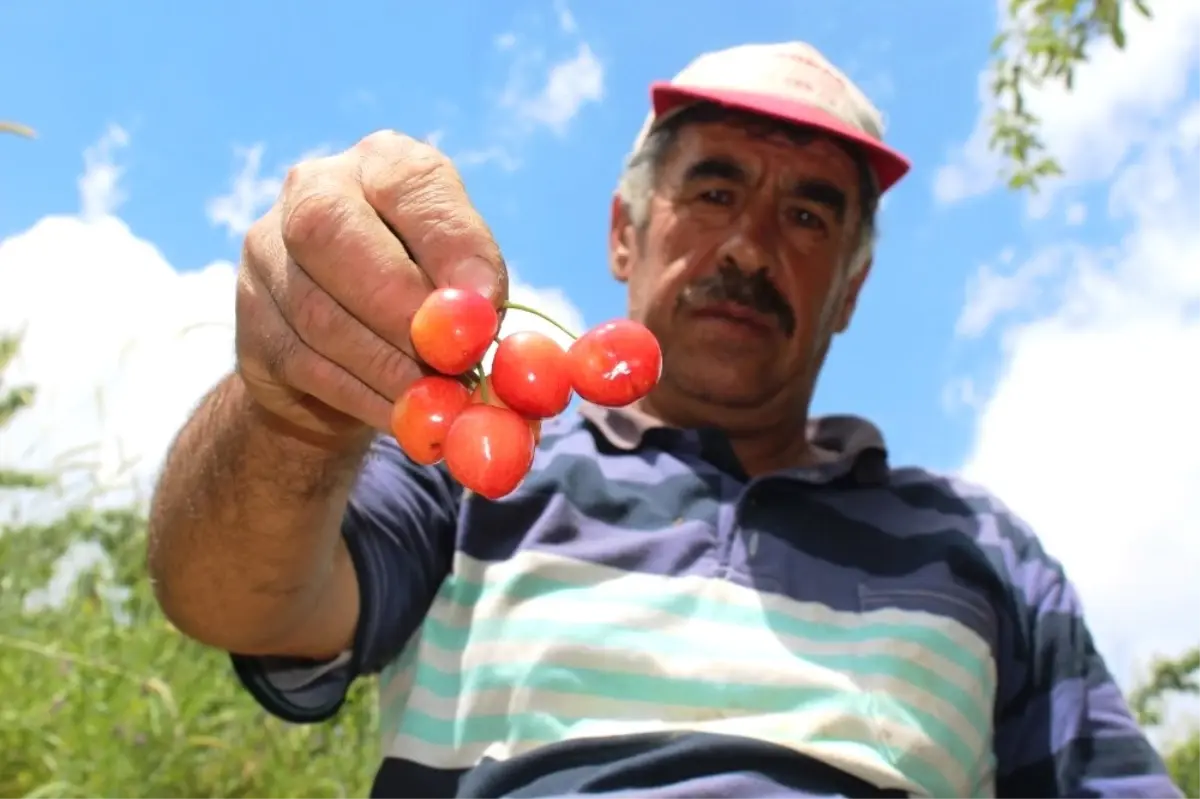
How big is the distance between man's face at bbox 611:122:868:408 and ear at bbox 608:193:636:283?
0.06 meters

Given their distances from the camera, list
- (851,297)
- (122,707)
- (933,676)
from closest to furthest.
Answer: (933,676) < (122,707) < (851,297)

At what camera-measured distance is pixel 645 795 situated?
3.51 feet

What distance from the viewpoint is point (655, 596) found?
124 centimetres

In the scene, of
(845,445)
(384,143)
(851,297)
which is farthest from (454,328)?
(851,297)

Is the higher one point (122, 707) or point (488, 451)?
point (488, 451)

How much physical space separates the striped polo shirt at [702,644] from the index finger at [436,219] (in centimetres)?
64

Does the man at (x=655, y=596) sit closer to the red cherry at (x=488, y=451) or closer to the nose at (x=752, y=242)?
the nose at (x=752, y=242)

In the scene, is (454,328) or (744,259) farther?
(744,259)

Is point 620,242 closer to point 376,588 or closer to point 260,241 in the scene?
point 376,588

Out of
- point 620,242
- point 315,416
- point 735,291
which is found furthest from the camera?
point 620,242

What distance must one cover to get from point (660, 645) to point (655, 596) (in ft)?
0.22

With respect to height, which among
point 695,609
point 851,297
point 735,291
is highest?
point 851,297

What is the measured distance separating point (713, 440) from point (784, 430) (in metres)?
0.31

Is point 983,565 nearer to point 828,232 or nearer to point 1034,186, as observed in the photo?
point 828,232
